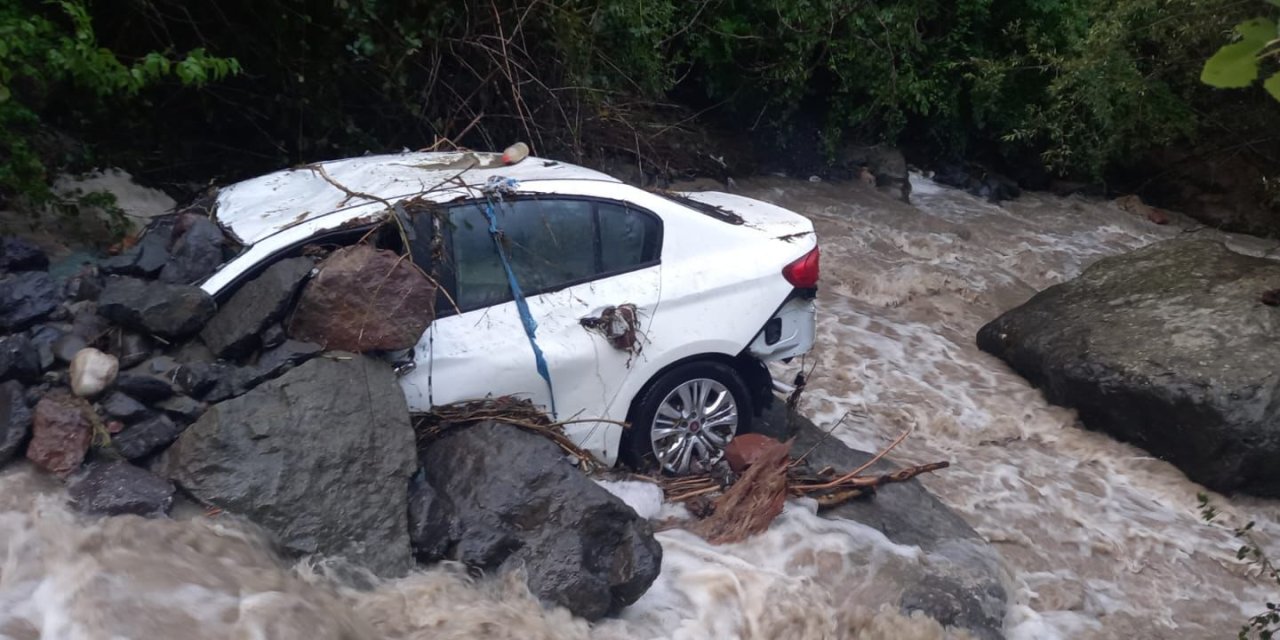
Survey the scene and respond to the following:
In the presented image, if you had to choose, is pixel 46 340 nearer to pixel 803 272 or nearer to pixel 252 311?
pixel 252 311

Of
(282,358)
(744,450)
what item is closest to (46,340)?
(282,358)

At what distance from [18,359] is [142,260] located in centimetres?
77

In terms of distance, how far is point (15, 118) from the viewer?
592 centimetres

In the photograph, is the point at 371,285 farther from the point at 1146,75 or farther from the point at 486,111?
the point at 1146,75

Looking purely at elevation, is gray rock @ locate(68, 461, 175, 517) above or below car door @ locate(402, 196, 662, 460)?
below

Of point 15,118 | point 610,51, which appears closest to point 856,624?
point 15,118

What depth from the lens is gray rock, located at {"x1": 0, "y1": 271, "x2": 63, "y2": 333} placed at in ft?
14.5

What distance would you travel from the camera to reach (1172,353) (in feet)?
25.4

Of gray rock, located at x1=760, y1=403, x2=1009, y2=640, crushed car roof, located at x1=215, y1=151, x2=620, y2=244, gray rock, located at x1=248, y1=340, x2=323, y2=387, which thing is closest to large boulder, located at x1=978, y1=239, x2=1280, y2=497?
gray rock, located at x1=760, y1=403, x2=1009, y2=640

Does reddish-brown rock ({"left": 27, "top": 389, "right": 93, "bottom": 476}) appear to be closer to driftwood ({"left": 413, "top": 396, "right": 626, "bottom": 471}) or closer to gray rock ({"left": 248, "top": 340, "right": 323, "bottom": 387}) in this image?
gray rock ({"left": 248, "top": 340, "right": 323, "bottom": 387})

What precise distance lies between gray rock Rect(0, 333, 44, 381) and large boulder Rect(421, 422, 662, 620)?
1625 millimetres

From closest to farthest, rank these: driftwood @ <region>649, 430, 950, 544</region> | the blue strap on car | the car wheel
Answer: the blue strap on car < driftwood @ <region>649, 430, 950, 544</region> < the car wheel

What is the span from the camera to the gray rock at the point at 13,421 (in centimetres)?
400

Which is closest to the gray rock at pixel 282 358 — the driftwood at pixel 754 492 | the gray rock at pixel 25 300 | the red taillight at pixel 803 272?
the gray rock at pixel 25 300
